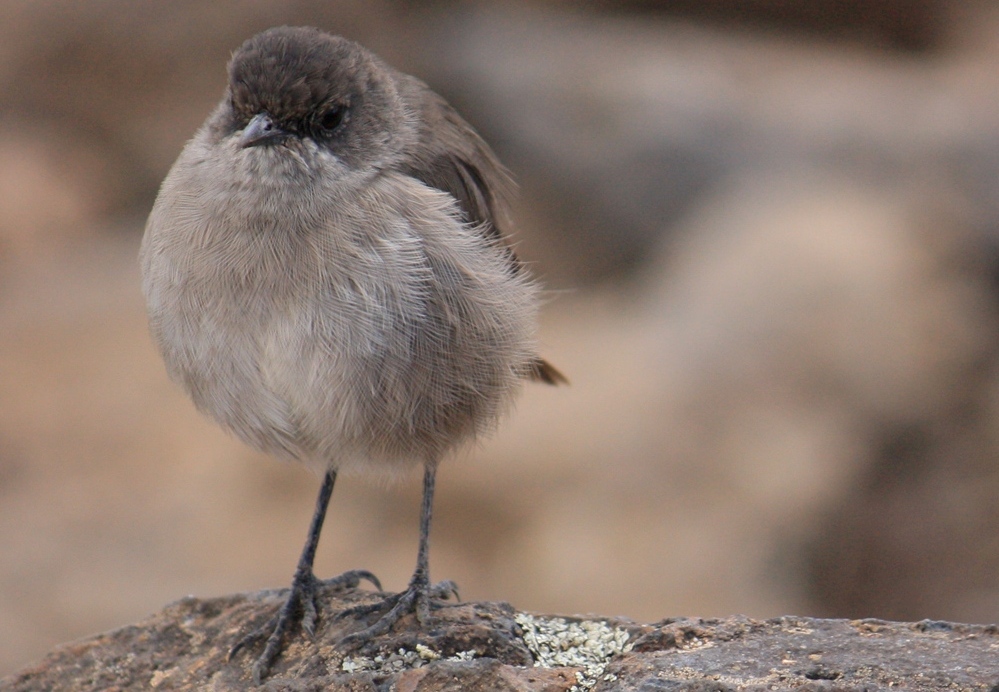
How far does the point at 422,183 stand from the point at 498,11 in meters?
7.85

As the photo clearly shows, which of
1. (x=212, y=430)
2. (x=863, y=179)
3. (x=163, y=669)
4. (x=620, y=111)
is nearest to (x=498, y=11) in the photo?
(x=620, y=111)

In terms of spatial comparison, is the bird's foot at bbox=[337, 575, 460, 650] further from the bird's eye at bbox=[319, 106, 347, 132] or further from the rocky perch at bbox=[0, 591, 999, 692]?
the bird's eye at bbox=[319, 106, 347, 132]

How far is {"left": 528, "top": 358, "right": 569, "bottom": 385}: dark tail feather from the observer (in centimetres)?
477

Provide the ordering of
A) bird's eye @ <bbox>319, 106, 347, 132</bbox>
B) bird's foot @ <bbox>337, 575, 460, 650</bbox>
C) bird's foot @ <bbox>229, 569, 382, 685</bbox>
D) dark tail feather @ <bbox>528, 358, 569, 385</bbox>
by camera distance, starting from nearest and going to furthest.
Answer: bird's foot @ <bbox>337, 575, 460, 650</bbox>, bird's foot @ <bbox>229, 569, 382, 685</bbox>, bird's eye @ <bbox>319, 106, 347, 132</bbox>, dark tail feather @ <bbox>528, 358, 569, 385</bbox>

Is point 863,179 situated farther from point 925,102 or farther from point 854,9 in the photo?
point 854,9

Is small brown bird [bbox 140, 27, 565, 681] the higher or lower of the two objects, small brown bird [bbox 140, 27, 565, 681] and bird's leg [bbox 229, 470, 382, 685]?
the higher

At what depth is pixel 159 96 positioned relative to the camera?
11070mm

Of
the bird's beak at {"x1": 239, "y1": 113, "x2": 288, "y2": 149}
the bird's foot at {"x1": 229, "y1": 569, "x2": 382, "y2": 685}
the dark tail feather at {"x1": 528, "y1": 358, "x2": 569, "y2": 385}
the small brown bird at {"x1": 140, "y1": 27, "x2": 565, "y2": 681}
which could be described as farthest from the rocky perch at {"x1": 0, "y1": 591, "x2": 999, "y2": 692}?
the bird's beak at {"x1": 239, "y1": 113, "x2": 288, "y2": 149}

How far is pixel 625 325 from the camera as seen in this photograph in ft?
30.8

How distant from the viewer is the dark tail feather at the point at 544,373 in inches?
188

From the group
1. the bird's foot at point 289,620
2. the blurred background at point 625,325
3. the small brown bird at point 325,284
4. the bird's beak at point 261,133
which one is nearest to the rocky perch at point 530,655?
the bird's foot at point 289,620

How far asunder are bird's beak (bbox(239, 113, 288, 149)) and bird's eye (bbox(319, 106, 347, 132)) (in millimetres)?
166

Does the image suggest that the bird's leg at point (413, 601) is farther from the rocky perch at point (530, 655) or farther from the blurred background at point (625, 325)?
the blurred background at point (625, 325)

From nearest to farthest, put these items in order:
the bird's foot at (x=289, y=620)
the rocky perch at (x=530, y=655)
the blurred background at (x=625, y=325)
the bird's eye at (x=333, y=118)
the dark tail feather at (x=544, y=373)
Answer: the rocky perch at (x=530, y=655)
the bird's foot at (x=289, y=620)
the bird's eye at (x=333, y=118)
the dark tail feather at (x=544, y=373)
the blurred background at (x=625, y=325)
